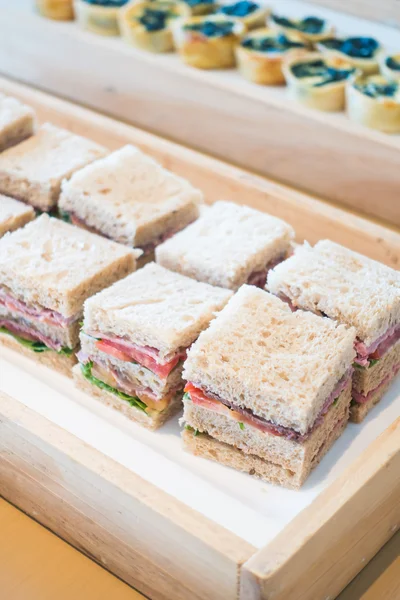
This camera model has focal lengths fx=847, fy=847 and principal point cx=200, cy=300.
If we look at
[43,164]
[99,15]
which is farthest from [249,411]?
[99,15]

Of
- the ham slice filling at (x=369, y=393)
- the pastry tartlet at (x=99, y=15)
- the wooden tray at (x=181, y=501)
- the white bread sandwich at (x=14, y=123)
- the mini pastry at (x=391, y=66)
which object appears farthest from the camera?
the pastry tartlet at (x=99, y=15)

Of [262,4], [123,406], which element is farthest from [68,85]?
[123,406]

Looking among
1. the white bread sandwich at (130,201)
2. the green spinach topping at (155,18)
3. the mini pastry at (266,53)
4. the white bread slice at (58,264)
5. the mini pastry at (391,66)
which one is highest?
the mini pastry at (391,66)

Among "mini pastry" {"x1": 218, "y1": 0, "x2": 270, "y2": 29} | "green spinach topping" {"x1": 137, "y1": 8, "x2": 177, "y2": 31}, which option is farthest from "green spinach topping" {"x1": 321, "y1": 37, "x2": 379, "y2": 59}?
"green spinach topping" {"x1": 137, "y1": 8, "x2": 177, "y2": 31}

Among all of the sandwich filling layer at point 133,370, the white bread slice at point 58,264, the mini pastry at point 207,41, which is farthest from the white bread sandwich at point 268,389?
the mini pastry at point 207,41

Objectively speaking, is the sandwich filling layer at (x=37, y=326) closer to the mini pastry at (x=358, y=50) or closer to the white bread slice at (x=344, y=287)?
the white bread slice at (x=344, y=287)

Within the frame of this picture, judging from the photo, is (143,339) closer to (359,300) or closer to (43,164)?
(359,300)

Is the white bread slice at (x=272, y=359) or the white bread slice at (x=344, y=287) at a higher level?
the white bread slice at (x=344, y=287)
